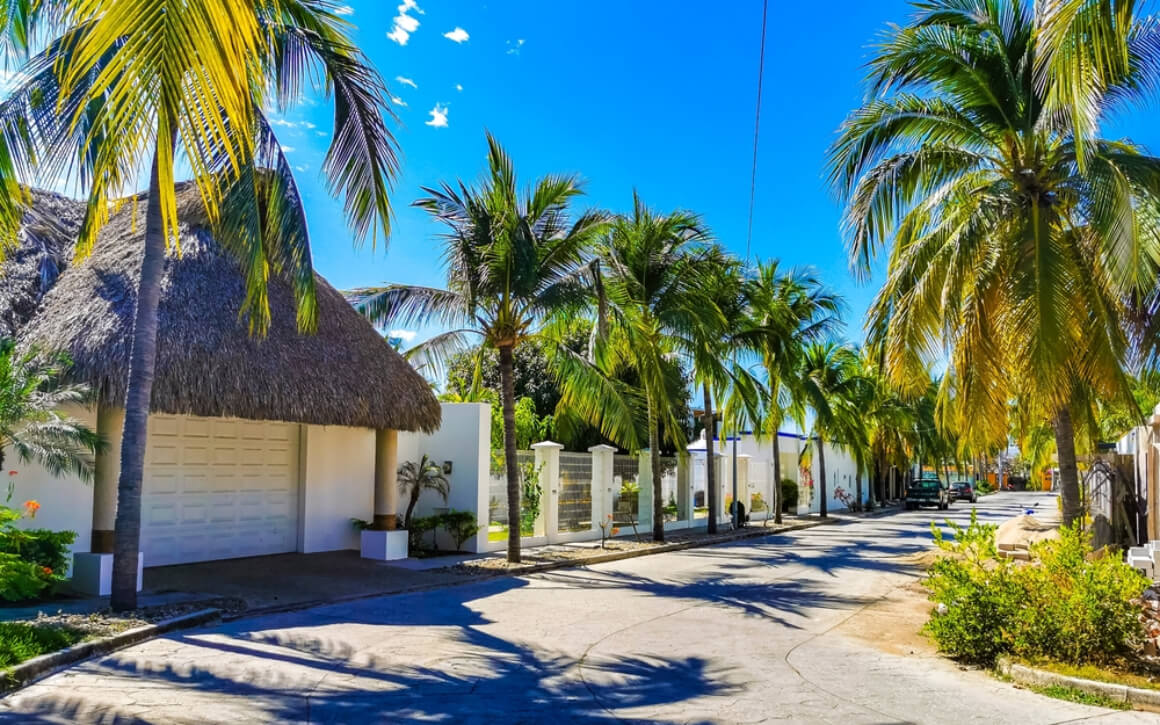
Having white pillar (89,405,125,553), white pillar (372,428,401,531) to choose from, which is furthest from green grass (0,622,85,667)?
white pillar (372,428,401,531)

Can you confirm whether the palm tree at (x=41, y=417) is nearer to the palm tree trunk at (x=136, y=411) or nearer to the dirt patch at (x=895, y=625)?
the palm tree trunk at (x=136, y=411)

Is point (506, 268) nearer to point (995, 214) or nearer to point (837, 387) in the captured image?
point (995, 214)

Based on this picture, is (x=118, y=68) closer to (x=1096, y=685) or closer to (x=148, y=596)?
(x=1096, y=685)

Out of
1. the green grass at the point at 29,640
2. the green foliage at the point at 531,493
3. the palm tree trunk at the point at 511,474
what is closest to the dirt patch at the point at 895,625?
Result: the palm tree trunk at the point at 511,474

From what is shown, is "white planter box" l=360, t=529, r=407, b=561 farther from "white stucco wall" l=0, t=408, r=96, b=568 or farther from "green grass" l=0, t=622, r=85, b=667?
"green grass" l=0, t=622, r=85, b=667

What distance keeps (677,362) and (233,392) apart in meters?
13.6

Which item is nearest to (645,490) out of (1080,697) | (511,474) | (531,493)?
(531,493)

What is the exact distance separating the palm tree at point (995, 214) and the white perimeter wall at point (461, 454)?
7.86 metres

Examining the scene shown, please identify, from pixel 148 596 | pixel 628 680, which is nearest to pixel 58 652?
pixel 148 596

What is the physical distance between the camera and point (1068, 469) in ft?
40.9

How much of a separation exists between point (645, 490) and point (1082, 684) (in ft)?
57.8

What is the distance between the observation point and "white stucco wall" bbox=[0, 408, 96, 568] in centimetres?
1161

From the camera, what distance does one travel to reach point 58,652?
758 centimetres

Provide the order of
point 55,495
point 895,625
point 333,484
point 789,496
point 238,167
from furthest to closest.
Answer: point 789,496 → point 333,484 → point 55,495 → point 895,625 → point 238,167
